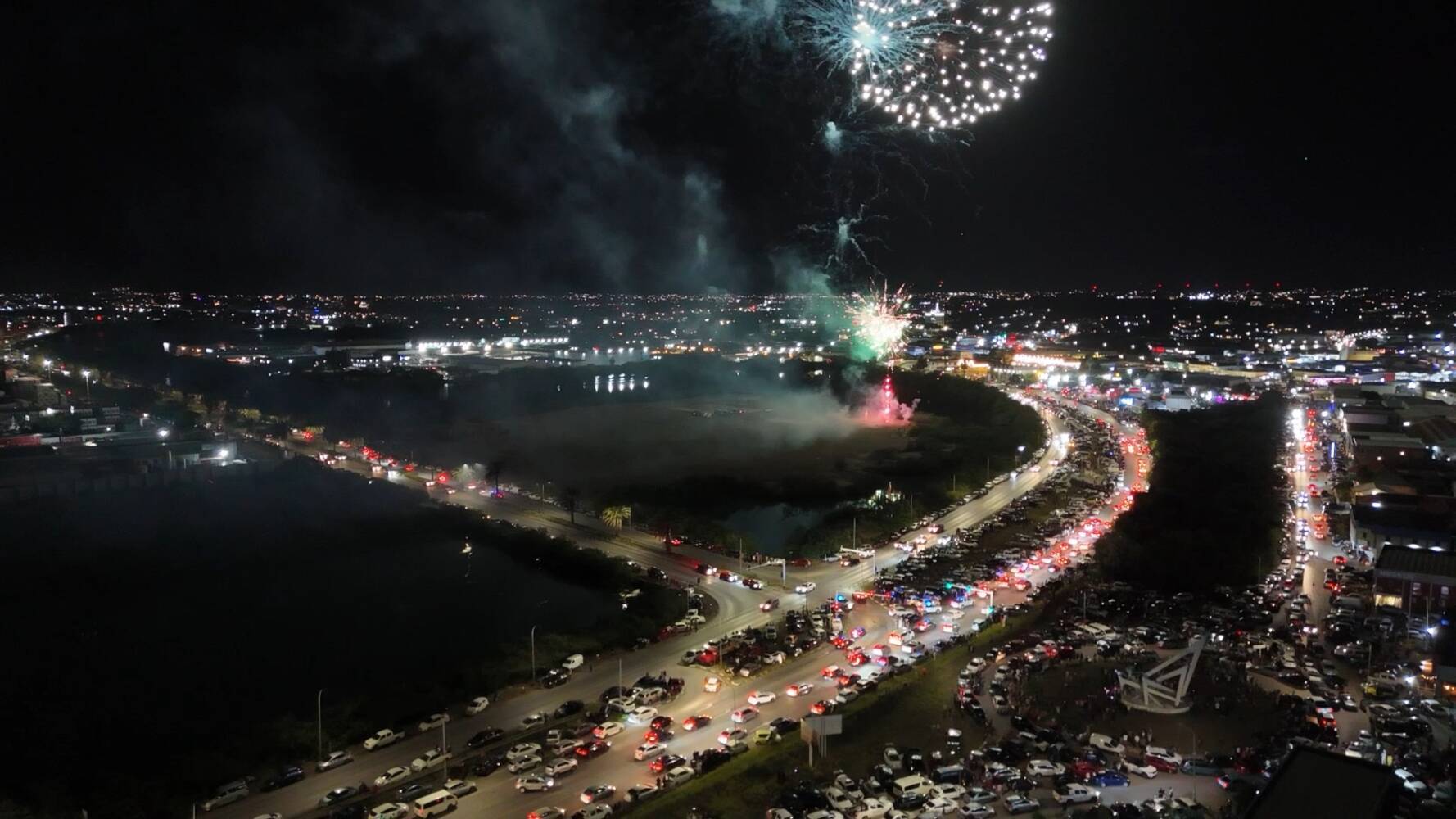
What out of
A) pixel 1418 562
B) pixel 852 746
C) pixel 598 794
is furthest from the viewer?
pixel 1418 562

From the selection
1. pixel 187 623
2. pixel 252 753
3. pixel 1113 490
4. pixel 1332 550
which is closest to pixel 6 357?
pixel 187 623

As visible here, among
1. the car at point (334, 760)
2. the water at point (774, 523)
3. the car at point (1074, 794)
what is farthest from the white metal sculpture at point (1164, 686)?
the car at point (334, 760)

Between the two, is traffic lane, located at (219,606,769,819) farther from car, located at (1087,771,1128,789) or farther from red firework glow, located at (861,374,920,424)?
red firework glow, located at (861,374,920,424)

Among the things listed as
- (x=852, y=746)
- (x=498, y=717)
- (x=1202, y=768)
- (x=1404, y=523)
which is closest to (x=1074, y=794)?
(x=1202, y=768)

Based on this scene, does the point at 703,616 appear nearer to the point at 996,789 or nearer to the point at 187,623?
the point at 996,789

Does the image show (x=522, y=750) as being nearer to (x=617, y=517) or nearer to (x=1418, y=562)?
(x=617, y=517)

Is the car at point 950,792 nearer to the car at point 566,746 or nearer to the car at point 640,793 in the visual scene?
the car at point 640,793
